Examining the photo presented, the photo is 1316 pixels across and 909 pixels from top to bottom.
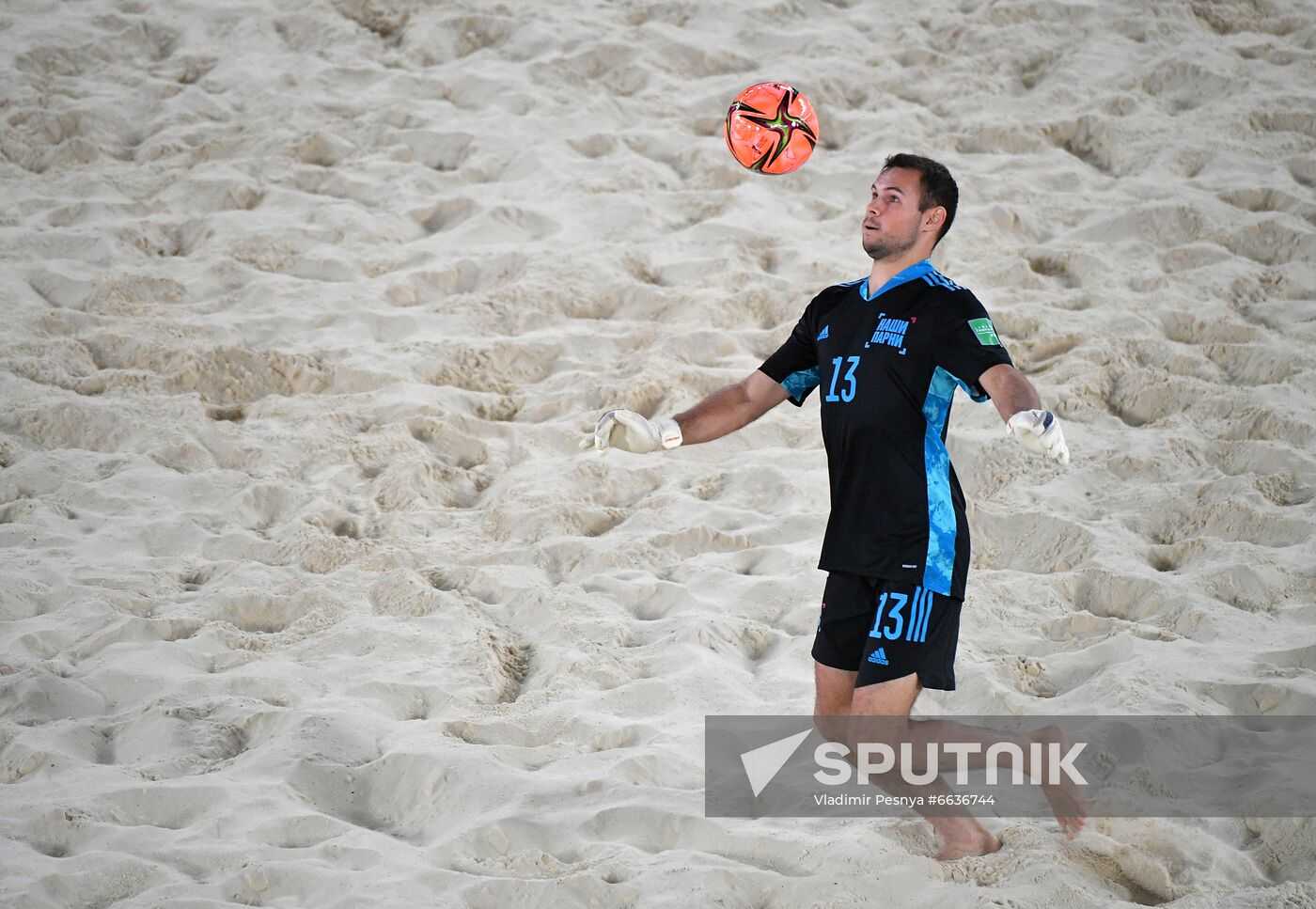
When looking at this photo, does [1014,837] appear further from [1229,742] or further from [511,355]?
[511,355]

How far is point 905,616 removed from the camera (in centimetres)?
301

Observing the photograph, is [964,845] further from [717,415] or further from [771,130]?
[771,130]

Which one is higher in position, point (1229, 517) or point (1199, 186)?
point (1199, 186)

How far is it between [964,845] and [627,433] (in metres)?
1.32

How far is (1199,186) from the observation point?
6309 mm

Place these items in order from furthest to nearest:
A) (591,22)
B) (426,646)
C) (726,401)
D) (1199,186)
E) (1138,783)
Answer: (591,22) < (1199,186) < (426,646) < (726,401) < (1138,783)

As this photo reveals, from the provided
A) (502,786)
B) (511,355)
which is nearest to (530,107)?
(511,355)

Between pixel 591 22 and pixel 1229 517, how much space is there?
497 centimetres

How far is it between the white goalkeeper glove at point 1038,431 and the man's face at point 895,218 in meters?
0.67

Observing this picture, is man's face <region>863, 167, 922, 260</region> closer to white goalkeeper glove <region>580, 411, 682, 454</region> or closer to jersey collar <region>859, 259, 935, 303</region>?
jersey collar <region>859, 259, 935, 303</region>

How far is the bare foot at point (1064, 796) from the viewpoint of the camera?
2.98 m

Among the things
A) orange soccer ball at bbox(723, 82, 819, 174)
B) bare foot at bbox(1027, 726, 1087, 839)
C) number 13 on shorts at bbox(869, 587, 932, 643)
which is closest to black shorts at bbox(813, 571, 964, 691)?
number 13 on shorts at bbox(869, 587, 932, 643)

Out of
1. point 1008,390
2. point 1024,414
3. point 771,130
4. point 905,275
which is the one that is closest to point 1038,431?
point 1024,414

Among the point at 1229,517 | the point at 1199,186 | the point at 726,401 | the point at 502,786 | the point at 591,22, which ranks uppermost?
the point at 591,22
